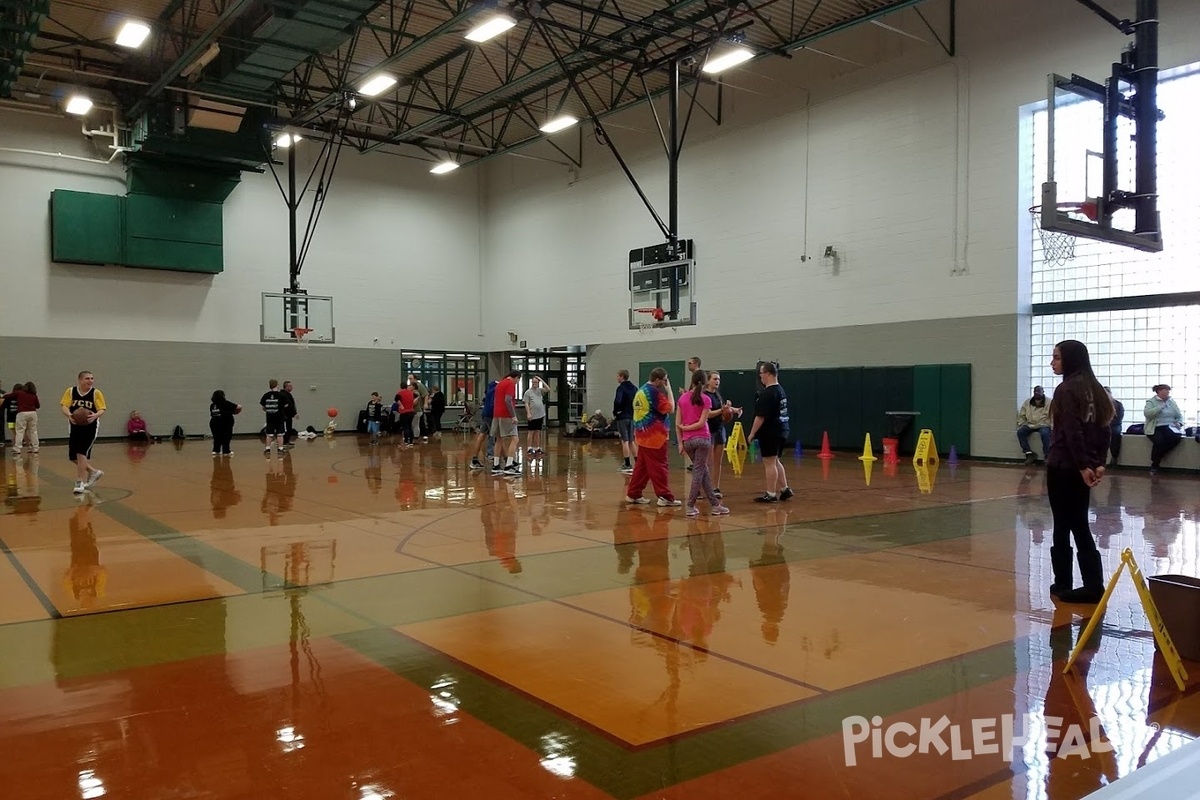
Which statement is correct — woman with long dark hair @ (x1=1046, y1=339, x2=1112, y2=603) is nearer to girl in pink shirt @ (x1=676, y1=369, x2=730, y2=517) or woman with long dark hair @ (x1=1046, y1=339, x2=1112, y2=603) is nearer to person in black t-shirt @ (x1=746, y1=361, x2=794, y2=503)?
girl in pink shirt @ (x1=676, y1=369, x2=730, y2=517)

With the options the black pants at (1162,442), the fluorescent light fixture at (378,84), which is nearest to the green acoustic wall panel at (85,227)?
the fluorescent light fixture at (378,84)

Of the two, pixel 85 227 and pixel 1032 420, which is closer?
pixel 1032 420

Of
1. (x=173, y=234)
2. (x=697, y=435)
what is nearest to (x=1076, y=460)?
(x=697, y=435)

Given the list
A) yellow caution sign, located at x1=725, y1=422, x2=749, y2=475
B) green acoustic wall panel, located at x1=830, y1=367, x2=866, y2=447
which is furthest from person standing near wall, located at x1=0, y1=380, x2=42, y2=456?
green acoustic wall panel, located at x1=830, y1=367, x2=866, y2=447

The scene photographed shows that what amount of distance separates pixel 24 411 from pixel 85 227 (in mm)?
7441

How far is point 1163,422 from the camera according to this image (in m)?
15.0

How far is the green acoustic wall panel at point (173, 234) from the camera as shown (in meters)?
23.8

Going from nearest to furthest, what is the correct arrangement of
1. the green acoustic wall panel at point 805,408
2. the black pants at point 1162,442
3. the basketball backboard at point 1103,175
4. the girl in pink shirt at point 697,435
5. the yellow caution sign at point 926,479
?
the basketball backboard at point 1103,175 → the girl in pink shirt at point 697,435 → the yellow caution sign at point 926,479 → the black pants at point 1162,442 → the green acoustic wall panel at point 805,408

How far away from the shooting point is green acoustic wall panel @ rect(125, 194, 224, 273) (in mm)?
23844

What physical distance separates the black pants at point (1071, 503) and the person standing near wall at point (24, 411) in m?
19.4

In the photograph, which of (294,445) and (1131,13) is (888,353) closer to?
(1131,13)

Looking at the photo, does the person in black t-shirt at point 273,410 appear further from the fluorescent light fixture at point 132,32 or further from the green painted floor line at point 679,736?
the green painted floor line at point 679,736

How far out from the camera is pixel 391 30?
57.4ft

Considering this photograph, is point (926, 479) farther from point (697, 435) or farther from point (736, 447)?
point (697, 435)
